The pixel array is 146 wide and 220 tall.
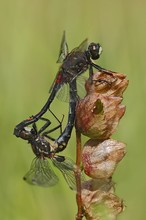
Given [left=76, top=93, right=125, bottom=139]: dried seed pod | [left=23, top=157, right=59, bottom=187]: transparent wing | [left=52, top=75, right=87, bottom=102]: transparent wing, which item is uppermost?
[left=52, top=75, right=87, bottom=102]: transparent wing

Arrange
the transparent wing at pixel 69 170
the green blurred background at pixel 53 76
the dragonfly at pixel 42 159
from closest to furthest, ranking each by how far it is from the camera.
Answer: the transparent wing at pixel 69 170 < the dragonfly at pixel 42 159 < the green blurred background at pixel 53 76

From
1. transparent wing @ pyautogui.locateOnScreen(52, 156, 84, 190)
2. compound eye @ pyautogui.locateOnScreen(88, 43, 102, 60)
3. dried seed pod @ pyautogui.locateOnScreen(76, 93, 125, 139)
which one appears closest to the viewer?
dried seed pod @ pyautogui.locateOnScreen(76, 93, 125, 139)

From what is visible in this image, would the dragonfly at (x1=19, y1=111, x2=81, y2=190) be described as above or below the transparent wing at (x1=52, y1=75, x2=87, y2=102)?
below

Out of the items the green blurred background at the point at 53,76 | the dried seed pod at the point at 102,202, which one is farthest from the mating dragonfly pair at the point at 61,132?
the green blurred background at the point at 53,76

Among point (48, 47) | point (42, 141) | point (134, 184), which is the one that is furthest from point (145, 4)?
point (42, 141)

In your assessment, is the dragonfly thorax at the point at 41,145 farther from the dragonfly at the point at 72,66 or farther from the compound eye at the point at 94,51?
the compound eye at the point at 94,51

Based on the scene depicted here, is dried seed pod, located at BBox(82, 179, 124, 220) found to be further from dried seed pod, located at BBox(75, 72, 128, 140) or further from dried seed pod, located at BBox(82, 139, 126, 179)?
dried seed pod, located at BBox(75, 72, 128, 140)

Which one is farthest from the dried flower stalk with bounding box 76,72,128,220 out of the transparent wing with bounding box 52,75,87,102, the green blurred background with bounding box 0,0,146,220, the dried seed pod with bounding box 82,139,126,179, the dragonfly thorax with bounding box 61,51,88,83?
the green blurred background with bounding box 0,0,146,220
